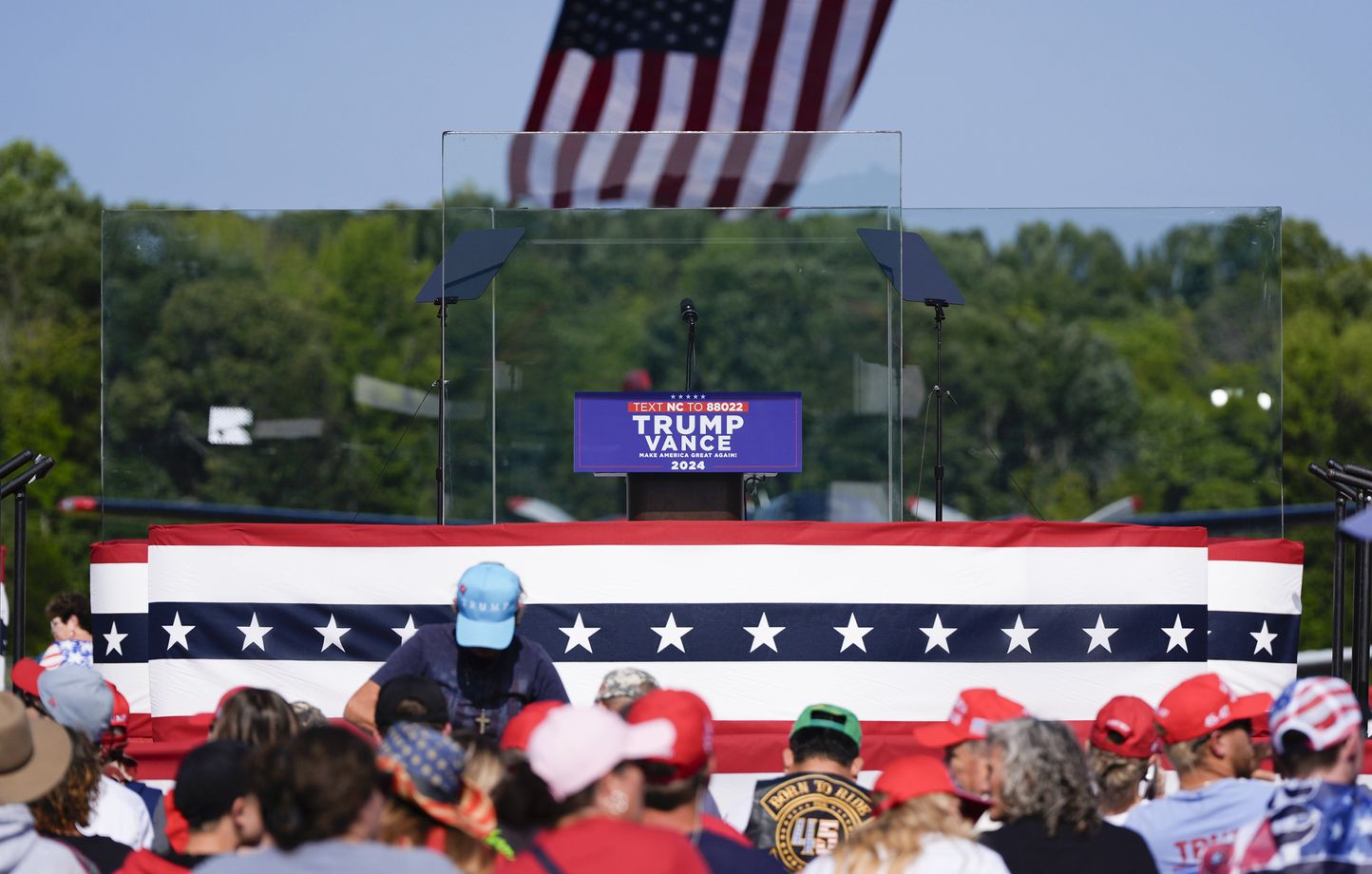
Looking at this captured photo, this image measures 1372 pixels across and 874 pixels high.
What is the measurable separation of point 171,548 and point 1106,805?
4.64 metres

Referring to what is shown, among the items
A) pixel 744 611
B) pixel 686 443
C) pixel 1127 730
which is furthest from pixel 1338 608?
pixel 1127 730

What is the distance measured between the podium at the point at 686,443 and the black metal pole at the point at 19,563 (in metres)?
3.04

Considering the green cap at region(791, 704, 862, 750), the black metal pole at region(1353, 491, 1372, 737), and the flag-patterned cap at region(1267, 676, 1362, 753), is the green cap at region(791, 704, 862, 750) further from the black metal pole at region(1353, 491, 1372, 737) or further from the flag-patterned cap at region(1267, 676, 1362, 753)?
the black metal pole at region(1353, 491, 1372, 737)

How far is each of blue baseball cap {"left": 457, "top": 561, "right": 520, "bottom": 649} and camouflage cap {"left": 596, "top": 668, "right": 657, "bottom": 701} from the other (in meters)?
0.44

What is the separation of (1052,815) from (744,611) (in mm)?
3768

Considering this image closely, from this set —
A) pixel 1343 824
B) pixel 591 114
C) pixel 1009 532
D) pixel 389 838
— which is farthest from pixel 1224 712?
pixel 591 114

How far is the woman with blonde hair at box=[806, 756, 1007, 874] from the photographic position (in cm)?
389

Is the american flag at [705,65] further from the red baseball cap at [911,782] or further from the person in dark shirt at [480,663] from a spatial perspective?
the red baseball cap at [911,782]

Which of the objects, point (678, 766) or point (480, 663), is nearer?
point (678, 766)

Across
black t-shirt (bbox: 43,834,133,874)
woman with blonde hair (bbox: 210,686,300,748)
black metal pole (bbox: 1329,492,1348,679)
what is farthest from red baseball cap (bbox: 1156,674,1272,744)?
black metal pole (bbox: 1329,492,1348,679)

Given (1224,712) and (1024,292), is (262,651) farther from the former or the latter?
(1024,292)

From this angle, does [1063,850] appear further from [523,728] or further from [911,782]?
[523,728]

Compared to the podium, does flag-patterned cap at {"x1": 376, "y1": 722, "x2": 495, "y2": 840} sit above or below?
below

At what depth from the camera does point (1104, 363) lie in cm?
4241
